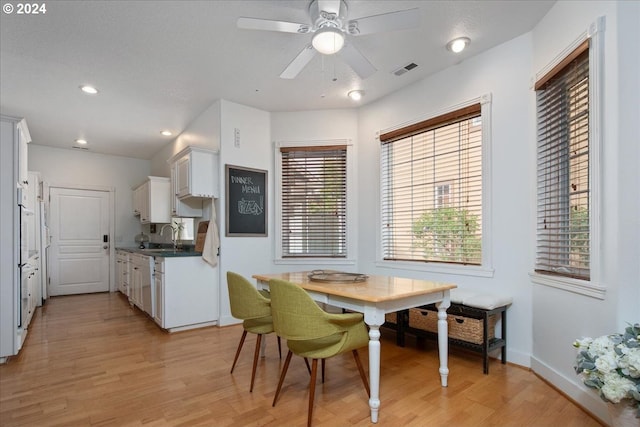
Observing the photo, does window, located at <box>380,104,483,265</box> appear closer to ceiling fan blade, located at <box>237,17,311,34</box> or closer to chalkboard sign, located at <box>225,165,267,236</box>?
chalkboard sign, located at <box>225,165,267,236</box>

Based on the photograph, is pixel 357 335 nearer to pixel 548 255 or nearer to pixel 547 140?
pixel 548 255

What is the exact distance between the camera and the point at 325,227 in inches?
177

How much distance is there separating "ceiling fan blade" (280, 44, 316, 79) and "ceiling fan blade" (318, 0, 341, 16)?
242mm

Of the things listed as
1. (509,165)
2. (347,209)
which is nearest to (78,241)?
(347,209)

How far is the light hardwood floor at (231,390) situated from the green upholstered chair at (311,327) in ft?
1.33

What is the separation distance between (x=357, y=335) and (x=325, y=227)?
96.7 inches

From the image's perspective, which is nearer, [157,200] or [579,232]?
[579,232]

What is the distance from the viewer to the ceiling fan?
1995mm

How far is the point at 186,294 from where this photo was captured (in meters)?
3.94

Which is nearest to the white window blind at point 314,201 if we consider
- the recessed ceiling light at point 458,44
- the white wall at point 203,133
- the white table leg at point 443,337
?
the white wall at point 203,133

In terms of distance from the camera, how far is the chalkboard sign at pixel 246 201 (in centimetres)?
418

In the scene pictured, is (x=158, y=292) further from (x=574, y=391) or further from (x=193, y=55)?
(x=574, y=391)

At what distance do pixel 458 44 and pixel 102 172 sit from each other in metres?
6.69

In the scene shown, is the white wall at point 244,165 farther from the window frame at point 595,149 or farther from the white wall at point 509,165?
the window frame at point 595,149
